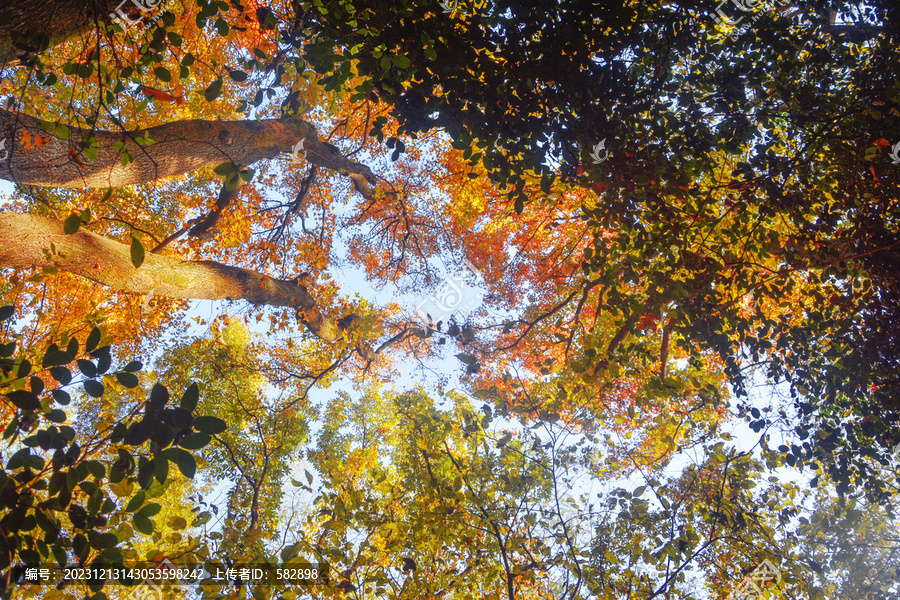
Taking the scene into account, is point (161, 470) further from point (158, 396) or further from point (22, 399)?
point (22, 399)

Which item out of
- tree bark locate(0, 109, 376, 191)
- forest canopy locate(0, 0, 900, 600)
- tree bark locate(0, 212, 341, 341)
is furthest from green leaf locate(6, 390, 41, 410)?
tree bark locate(0, 212, 341, 341)

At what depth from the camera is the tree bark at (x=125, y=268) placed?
340 cm

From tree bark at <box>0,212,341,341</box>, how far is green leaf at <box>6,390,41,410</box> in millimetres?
2427

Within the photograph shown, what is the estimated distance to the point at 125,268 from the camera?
405cm

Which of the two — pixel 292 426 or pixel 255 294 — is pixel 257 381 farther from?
pixel 255 294

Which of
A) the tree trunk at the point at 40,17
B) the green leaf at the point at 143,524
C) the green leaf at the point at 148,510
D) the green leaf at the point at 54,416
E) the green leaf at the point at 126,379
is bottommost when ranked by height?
the green leaf at the point at 143,524

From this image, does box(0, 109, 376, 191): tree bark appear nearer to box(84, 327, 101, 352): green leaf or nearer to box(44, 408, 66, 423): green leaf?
box(84, 327, 101, 352): green leaf

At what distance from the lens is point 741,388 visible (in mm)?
3711

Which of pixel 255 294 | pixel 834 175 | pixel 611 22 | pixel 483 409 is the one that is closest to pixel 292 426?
pixel 255 294

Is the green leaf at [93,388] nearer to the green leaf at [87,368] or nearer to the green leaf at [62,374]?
the green leaf at [87,368]

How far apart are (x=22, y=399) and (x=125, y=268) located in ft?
9.63

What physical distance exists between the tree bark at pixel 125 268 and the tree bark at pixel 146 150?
0.45 metres

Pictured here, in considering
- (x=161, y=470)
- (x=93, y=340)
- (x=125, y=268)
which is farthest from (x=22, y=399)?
(x=125, y=268)

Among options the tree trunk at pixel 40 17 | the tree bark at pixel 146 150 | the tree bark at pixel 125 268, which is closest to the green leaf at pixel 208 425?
the tree bark at pixel 146 150
